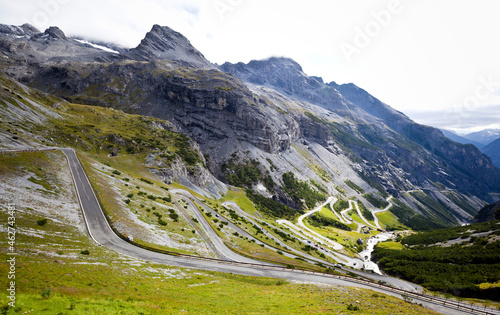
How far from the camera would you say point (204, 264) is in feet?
121

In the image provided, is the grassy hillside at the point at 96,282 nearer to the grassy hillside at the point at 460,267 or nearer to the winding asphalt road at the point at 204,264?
the winding asphalt road at the point at 204,264

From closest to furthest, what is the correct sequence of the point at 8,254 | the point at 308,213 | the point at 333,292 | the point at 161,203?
the point at 8,254
the point at 333,292
the point at 161,203
the point at 308,213

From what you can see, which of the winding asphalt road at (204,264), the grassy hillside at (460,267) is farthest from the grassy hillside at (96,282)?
the grassy hillside at (460,267)

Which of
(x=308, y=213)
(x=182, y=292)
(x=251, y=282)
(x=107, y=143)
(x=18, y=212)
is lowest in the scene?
(x=308, y=213)

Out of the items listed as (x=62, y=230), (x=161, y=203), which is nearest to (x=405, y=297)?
(x=62, y=230)

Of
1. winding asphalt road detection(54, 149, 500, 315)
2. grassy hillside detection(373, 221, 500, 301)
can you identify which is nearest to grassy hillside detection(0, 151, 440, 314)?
winding asphalt road detection(54, 149, 500, 315)

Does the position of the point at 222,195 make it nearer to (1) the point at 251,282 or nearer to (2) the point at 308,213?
(2) the point at 308,213

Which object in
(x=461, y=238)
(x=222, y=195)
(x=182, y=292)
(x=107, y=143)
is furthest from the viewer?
(x=222, y=195)

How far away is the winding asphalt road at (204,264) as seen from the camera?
31.3m

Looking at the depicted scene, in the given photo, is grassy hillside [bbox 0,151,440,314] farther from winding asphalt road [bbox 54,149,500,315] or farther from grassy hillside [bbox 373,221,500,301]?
grassy hillside [bbox 373,221,500,301]

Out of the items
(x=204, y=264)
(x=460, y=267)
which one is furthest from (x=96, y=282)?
(x=460, y=267)

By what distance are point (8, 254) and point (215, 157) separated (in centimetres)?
16966

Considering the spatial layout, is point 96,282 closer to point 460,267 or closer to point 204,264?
point 204,264

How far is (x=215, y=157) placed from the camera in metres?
188
